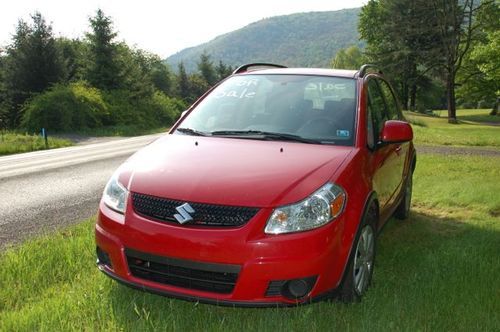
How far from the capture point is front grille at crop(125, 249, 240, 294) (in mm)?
2920

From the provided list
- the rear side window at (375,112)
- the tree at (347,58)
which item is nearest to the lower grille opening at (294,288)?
the rear side window at (375,112)

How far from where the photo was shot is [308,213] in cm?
300

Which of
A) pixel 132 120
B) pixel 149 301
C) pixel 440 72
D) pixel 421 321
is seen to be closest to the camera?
pixel 421 321

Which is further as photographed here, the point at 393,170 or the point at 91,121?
the point at 91,121

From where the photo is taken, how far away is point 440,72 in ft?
156

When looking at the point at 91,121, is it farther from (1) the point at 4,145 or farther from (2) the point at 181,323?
(2) the point at 181,323

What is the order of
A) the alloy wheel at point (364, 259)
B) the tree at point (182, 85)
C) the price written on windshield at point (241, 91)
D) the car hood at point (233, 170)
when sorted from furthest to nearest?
the tree at point (182, 85)
the price written on windshield at point (241, 91)
the alloy wheel at point (364, 259)
the car hood at point (233, 170)

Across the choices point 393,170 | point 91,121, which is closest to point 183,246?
point 393,170

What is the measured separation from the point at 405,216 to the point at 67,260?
399 centimetres

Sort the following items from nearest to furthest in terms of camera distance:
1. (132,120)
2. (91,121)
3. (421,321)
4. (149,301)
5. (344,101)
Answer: (421,321) → (149,301) → (344,101) → (91,121) → (132,120)

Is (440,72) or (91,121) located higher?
(440,72)

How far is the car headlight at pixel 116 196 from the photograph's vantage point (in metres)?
3.30

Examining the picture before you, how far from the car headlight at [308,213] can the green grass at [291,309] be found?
627 millimetres

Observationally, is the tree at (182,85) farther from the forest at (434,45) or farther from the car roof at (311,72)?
the car roof at (311,72)
